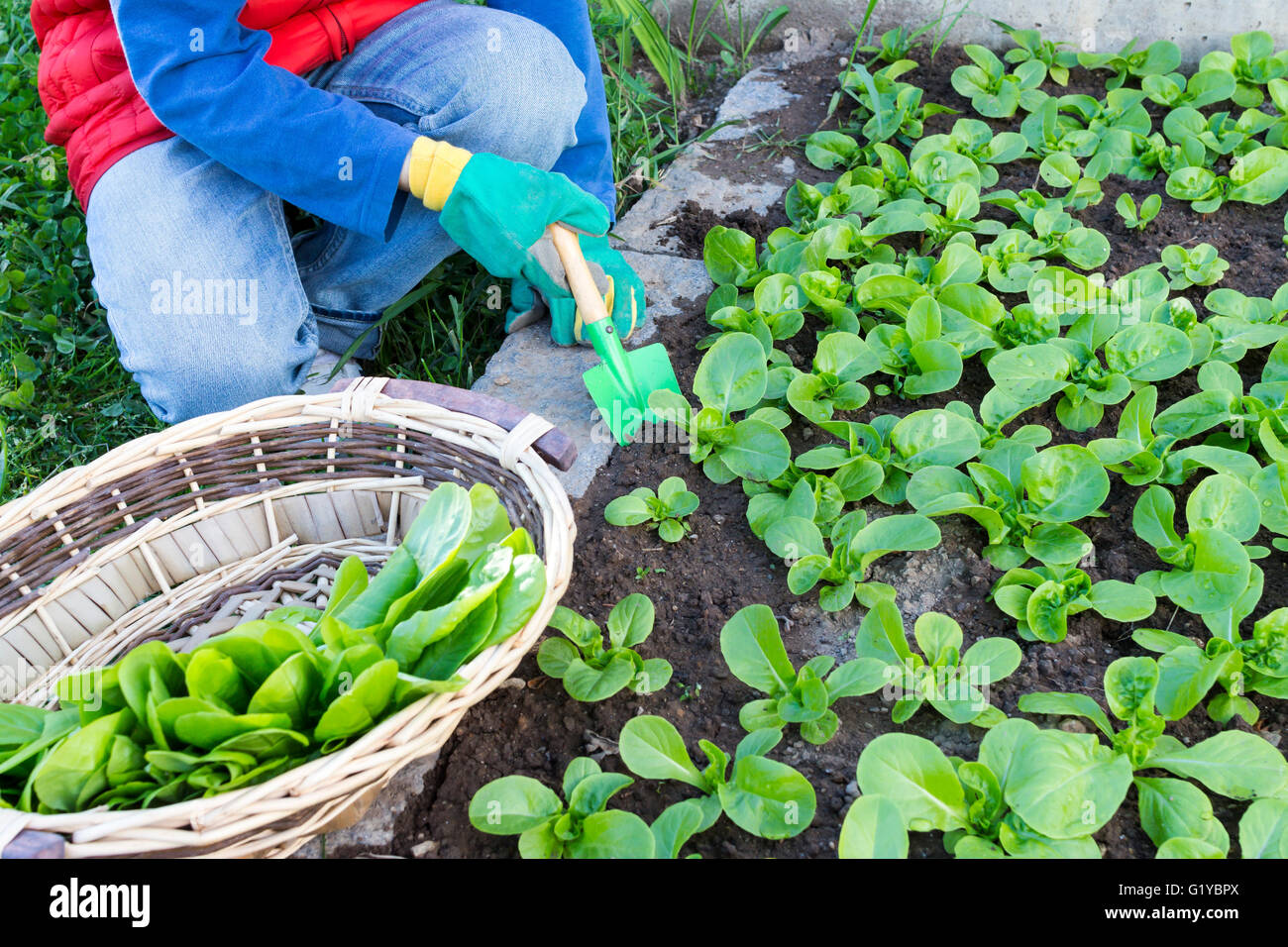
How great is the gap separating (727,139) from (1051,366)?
1020 millimetres

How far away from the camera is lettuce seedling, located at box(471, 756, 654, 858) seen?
0.94m

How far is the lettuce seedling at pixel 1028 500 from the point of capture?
1.23 m

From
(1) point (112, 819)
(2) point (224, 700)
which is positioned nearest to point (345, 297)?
(2) point (224, 700)

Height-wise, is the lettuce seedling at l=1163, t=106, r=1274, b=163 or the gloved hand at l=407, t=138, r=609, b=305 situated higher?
the gloved hand at l=407, t=138, r=609, b=305

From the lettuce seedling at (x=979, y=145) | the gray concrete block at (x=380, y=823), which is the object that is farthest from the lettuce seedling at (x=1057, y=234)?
the gray concrete block at (x=380, y=823)

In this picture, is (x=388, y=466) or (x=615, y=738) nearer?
(x=615, y=738)

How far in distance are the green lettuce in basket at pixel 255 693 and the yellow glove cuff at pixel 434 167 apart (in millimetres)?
579

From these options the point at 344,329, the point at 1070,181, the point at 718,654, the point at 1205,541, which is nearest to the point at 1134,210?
the point at 1070,181

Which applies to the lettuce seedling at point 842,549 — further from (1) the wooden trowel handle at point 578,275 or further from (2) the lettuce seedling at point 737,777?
(1) the wooden trowel handle at point 578,275

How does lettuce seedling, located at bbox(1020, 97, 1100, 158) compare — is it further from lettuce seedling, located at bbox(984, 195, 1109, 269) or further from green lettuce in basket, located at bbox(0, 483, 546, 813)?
green lettuce in basket, located at bbox(0, 483, 546, 813)

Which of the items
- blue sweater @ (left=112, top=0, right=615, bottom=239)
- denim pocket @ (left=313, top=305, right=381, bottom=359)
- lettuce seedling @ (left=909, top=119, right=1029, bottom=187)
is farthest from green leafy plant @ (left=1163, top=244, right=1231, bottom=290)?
denim pocket @ (left=313, top=305, right=381, bottom=359)

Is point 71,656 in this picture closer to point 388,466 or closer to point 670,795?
point 388,466

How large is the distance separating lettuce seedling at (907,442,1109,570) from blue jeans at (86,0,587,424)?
0.96 meters
